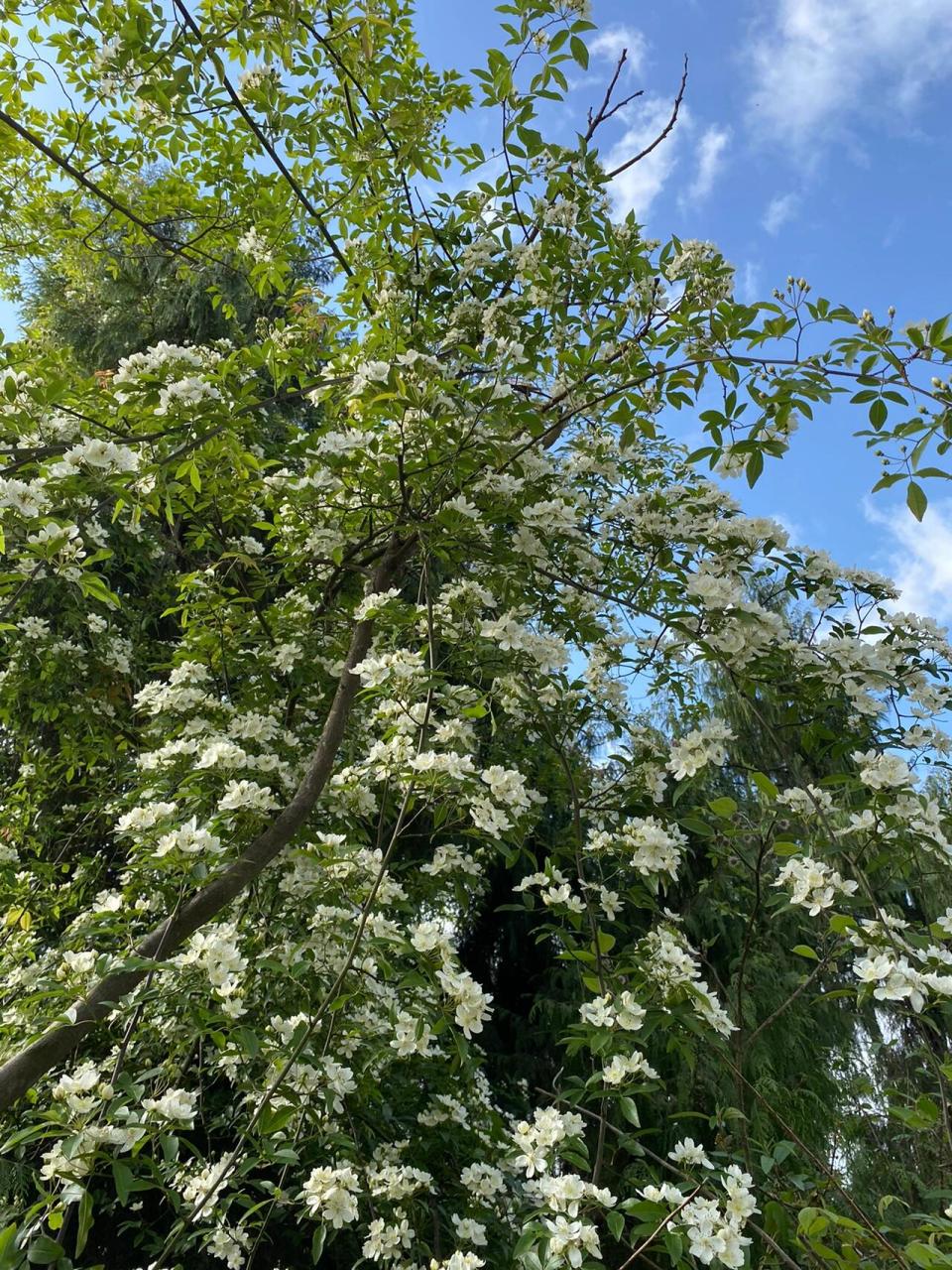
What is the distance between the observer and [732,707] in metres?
4.94

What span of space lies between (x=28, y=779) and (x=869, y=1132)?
381cm

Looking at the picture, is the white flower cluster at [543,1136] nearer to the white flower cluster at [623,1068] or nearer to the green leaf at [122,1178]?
the white flower cluster at [623,1068]

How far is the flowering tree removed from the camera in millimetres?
1348

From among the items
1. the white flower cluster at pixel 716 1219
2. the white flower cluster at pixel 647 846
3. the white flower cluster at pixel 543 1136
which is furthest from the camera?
the white flower cluster at pixel 647 846

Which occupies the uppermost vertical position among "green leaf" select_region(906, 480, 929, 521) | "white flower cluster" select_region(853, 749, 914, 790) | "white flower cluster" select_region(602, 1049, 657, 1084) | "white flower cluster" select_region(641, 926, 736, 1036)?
"green leaf" select_region(906, 480, 929, 521)

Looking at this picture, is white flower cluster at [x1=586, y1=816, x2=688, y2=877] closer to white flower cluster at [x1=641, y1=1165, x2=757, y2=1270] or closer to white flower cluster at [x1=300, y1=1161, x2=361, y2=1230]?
white flower cluster at [x1=641, y1=1165, x2=757, y2=1270]

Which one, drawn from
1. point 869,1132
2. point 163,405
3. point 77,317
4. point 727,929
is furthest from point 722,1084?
point 77,317

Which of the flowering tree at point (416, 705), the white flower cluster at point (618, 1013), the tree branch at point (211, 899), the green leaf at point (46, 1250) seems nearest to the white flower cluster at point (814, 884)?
the flowering tree at point (416, 705)

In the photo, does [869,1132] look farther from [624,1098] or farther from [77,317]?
[77,317]

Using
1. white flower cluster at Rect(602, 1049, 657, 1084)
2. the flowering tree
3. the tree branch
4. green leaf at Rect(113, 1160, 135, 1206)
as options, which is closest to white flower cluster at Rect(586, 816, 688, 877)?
the flowering tree

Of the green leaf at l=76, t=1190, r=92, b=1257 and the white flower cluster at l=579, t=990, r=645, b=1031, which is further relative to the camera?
the white flower cluster at l=579, t=990, r=645, b=1031

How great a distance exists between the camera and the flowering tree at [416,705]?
1.35 meters

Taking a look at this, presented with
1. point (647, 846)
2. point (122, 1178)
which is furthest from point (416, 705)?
point (122, 1178)

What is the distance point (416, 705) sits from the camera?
1.56 metres
